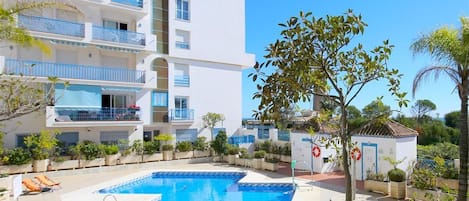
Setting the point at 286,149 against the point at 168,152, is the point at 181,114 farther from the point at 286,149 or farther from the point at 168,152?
the point at 286,149

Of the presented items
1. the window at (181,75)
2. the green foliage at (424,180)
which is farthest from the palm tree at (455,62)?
the window at (181,75)

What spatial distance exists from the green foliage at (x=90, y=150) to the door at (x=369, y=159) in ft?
59.6

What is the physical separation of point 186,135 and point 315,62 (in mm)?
28181

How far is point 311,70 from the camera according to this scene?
618 cm

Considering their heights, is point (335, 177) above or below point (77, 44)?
below

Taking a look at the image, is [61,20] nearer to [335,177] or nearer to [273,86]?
[335,177]

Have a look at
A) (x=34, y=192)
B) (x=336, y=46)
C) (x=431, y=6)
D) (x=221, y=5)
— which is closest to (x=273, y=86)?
(x=336, y=46)

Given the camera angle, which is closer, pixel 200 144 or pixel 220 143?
pixel 220 143

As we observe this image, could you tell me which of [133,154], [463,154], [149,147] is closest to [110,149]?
[133,154]

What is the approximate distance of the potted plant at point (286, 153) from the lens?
28266mm

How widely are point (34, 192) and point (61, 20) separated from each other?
13440mm

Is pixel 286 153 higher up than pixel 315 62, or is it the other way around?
pixel 315 62

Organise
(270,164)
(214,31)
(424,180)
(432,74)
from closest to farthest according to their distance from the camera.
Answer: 1. (432,74)
2. (424,180)
3. (270,164)
4. (214,31)

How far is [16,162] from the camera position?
2255 centimetres
